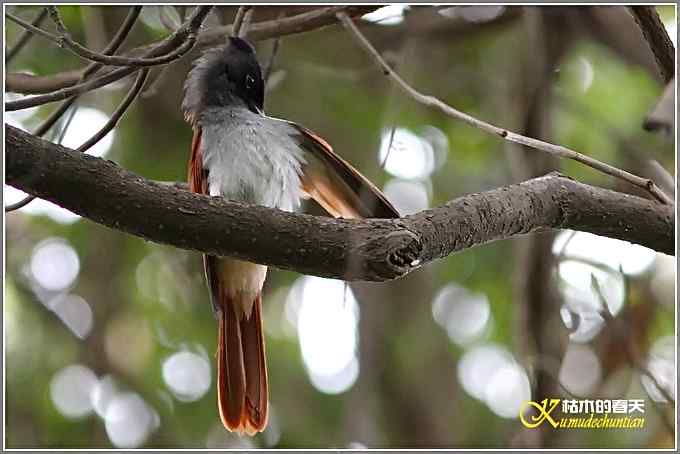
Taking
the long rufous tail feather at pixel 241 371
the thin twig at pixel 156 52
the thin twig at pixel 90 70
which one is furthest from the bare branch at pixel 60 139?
the long rufous tail feather at pixel 241 371

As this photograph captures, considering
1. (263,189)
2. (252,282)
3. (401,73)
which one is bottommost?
(252,282)

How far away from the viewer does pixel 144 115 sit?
377 centimetres

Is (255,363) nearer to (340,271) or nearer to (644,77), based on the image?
(340,271)

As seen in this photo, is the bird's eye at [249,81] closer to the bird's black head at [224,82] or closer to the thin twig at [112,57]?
the bird's black head at [224,82]

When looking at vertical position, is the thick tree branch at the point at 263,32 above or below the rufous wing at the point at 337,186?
above

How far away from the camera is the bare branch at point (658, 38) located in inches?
77.3

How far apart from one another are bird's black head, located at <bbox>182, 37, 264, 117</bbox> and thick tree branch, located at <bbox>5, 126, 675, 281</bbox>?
1.10 meters

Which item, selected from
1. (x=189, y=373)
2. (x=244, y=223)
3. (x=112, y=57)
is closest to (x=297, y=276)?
(x=189, y=373)

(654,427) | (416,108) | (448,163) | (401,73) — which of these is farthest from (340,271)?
(448,163)

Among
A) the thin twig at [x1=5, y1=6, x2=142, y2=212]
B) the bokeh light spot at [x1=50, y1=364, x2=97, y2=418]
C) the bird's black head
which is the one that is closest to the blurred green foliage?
the bokeh light spot at [x1=50, y1=364, x2=97, y2=418]

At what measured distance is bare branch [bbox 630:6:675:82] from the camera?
1.96 meters

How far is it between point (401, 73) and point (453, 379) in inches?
59.1

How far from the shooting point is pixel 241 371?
104 inches

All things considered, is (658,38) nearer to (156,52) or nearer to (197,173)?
(156,52)
